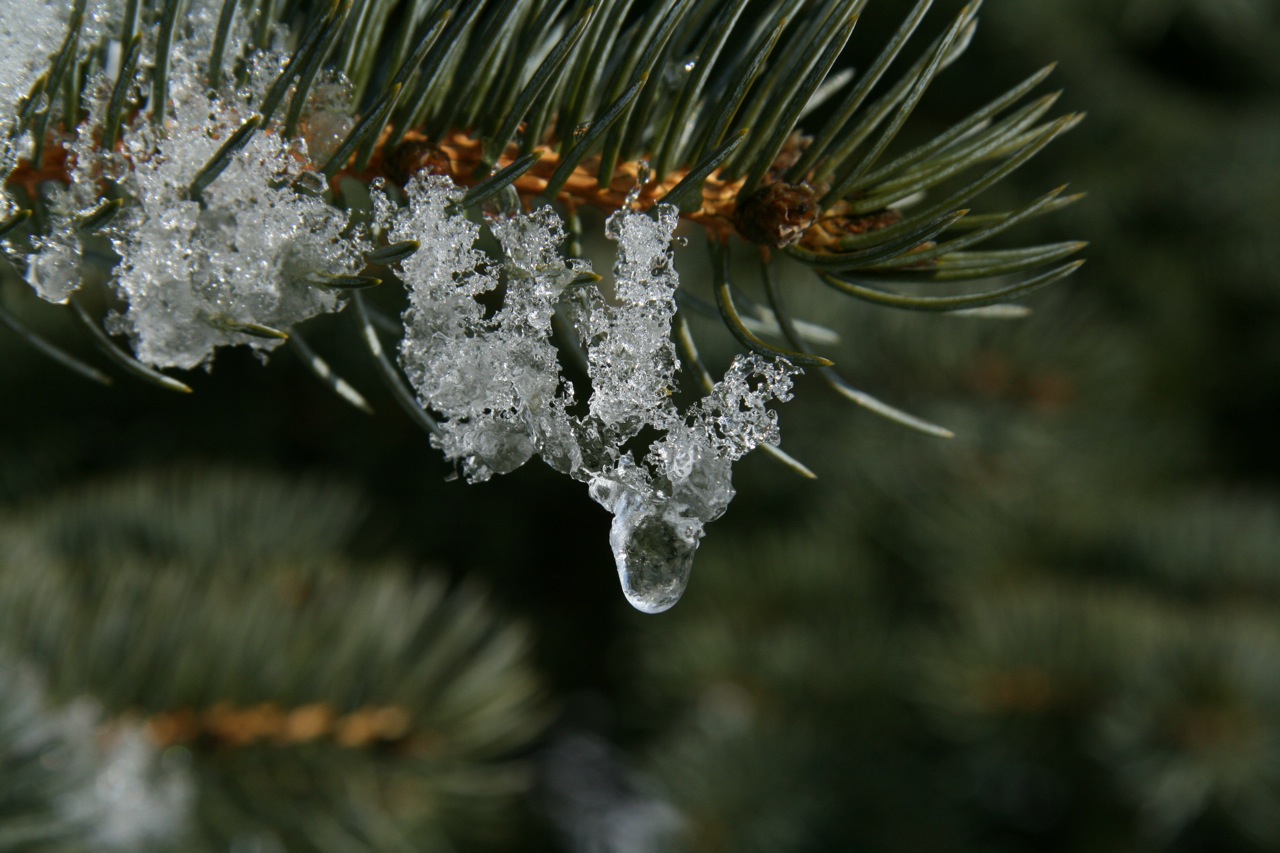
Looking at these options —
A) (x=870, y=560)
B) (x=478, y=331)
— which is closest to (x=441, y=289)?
(x=478, y=331)

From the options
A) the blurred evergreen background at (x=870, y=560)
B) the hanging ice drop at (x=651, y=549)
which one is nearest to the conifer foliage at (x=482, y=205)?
the hanging ice drop at (x=651, y=549)

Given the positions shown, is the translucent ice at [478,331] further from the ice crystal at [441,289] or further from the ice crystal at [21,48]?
the ice crystal at [21,48]

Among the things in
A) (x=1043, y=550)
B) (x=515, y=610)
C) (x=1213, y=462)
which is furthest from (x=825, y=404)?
(x=1213, y=462)

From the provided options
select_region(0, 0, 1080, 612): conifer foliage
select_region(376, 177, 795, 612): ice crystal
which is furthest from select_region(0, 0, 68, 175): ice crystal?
select_region(376, 177, 795, 612): ice crystal

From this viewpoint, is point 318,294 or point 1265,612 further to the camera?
point 1265,612

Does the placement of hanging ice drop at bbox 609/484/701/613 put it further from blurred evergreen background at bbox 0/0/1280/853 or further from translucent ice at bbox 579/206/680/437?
blurred evergreen background at bbox 0/0/1280/853

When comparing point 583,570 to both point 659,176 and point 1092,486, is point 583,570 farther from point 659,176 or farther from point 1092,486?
point 659,176
